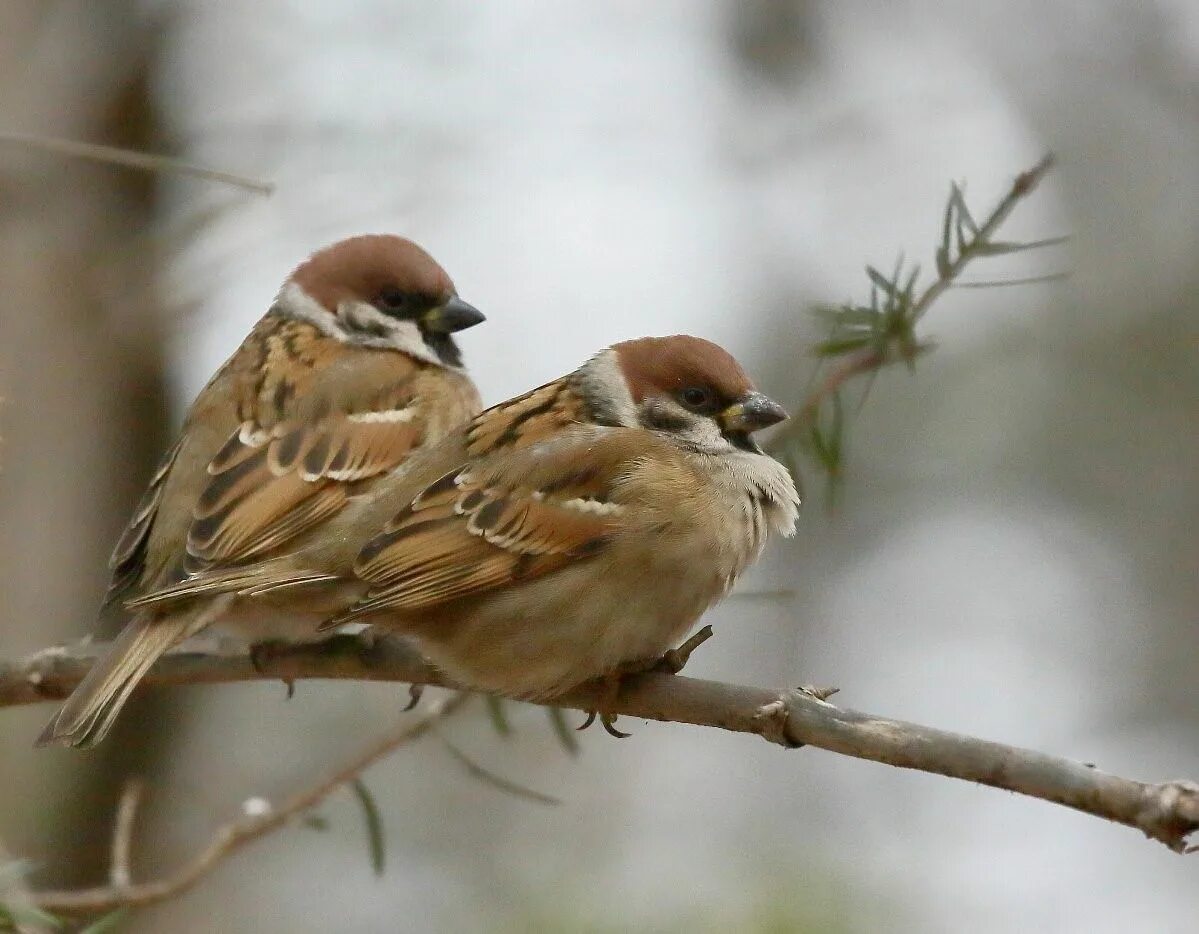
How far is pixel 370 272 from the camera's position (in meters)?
4.56

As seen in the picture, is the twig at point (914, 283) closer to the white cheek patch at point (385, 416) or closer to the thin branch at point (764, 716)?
the thin branch at point (764, 716)

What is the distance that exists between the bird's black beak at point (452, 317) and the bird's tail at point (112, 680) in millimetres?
1388

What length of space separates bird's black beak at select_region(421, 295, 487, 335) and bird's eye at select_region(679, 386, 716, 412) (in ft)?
3.07

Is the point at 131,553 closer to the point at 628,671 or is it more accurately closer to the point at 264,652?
the point at 264,652

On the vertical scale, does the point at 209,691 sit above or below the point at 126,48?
below

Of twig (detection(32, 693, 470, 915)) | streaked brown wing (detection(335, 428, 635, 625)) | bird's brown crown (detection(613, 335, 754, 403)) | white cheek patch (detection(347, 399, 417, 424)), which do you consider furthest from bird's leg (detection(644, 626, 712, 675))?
white cheek patch (detection(347, 399, 417, 424))

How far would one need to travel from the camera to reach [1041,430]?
9.51 meters

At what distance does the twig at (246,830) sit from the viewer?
9.40ft

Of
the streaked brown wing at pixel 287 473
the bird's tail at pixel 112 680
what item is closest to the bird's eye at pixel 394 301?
the streaked brown wing at pixel 287 473

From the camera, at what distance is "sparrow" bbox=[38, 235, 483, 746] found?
3436 mm

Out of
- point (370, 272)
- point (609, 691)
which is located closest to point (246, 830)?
point (609, 691)

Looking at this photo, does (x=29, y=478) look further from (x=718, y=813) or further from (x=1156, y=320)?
(x=1156, y=320)

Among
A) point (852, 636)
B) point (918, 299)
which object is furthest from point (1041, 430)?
point (918, 299)

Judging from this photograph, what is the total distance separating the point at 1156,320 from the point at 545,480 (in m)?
6.59
